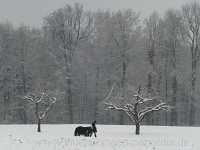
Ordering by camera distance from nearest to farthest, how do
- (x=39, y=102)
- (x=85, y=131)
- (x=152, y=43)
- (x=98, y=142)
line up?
(x=98, y=142) < (x=85, y=131) < (x=39, y=102) < (x=152, y=43)

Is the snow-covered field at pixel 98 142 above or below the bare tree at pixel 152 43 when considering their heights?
below

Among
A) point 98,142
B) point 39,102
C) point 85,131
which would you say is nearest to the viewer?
point 98,142

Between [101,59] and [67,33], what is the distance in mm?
5267

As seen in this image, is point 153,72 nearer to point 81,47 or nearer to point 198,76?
point 198,76

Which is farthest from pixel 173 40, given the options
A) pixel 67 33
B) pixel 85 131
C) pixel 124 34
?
pixel 85 131

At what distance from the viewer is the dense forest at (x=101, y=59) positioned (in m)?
48.2

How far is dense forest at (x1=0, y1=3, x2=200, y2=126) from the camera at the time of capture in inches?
1900

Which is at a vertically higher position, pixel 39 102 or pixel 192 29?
pixel 192 29

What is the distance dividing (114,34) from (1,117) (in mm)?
17477

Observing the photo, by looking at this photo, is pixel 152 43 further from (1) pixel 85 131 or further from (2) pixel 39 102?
(1) pixel 85 131

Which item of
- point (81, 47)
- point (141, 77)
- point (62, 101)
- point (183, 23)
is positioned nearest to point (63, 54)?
point (81, 47)

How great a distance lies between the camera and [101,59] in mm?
51062

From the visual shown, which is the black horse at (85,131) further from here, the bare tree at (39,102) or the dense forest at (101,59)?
the dense forest at (101,59)

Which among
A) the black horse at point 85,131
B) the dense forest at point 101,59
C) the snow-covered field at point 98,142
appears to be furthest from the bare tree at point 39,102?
the dense forest at point 101,59
